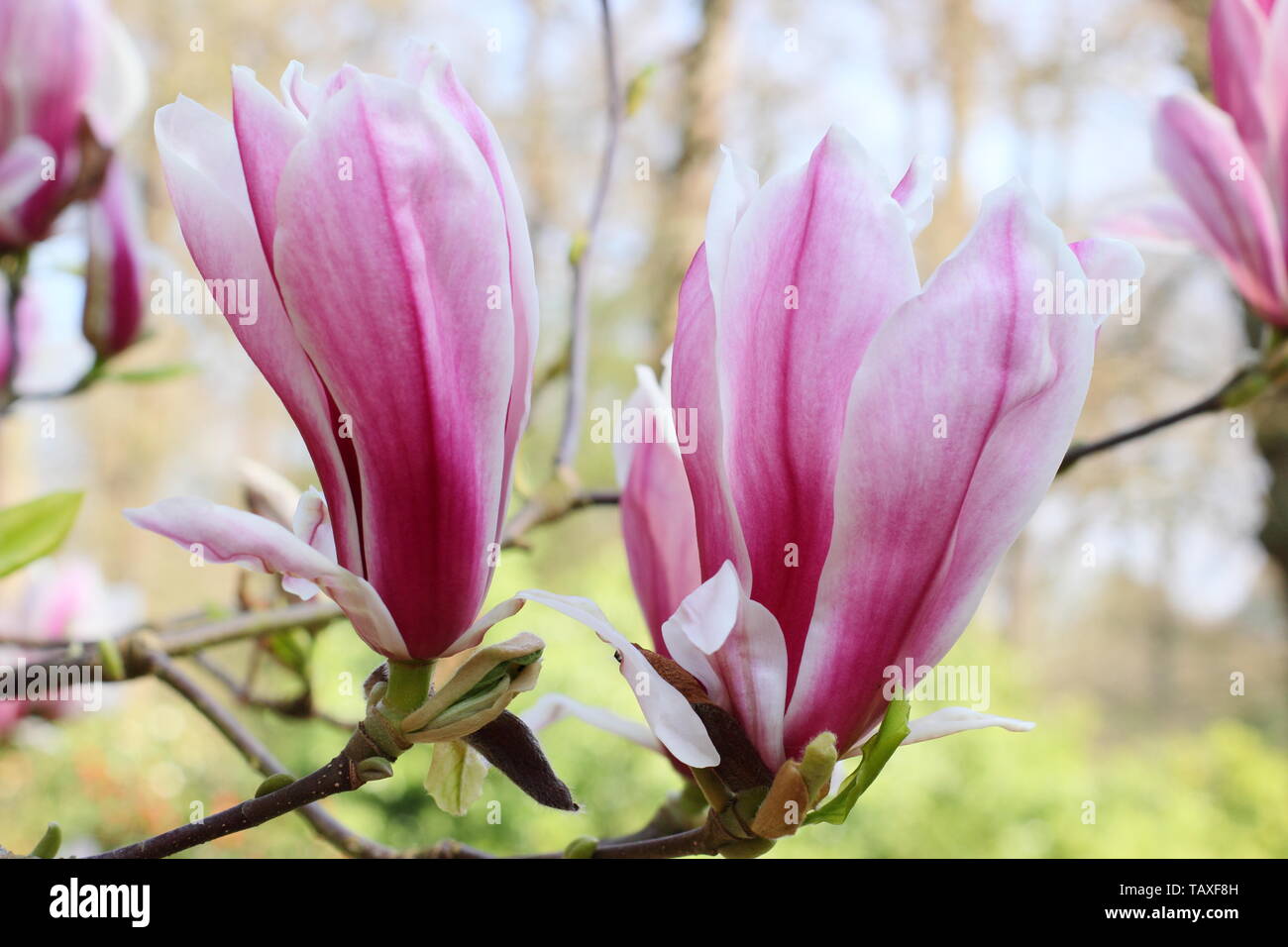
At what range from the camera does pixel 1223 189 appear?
63 centimetres

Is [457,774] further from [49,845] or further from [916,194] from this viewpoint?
[916,194]

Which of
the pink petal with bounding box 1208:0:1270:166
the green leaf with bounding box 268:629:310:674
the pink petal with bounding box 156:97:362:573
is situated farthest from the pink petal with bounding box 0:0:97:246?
the pink petal with bounding box 1208:0:1270:166

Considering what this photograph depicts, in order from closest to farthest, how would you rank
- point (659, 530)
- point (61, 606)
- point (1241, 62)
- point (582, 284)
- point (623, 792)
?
point (659, 530)
point (1241, 62)
point (582, 284)
point (61, 606)
point (623, 792)

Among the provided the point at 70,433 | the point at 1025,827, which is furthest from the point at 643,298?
the point at 1025,827

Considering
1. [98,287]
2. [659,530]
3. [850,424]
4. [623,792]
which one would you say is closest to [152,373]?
[98,287]

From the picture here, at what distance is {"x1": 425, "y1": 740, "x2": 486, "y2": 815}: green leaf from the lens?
0.39 meters

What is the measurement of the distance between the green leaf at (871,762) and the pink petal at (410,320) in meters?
0.13

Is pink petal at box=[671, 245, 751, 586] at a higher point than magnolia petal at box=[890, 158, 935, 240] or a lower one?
lower

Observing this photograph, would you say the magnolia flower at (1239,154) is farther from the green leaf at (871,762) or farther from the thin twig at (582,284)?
the green leaf at (871,762)

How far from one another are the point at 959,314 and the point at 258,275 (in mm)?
200

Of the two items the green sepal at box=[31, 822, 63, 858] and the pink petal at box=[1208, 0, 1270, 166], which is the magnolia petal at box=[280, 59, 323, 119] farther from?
the pink petal at box=[1208, 0, 1270, 166]

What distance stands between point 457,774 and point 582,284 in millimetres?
405

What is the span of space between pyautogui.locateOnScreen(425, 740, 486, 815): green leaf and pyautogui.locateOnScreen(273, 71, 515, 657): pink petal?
52 millimetres
